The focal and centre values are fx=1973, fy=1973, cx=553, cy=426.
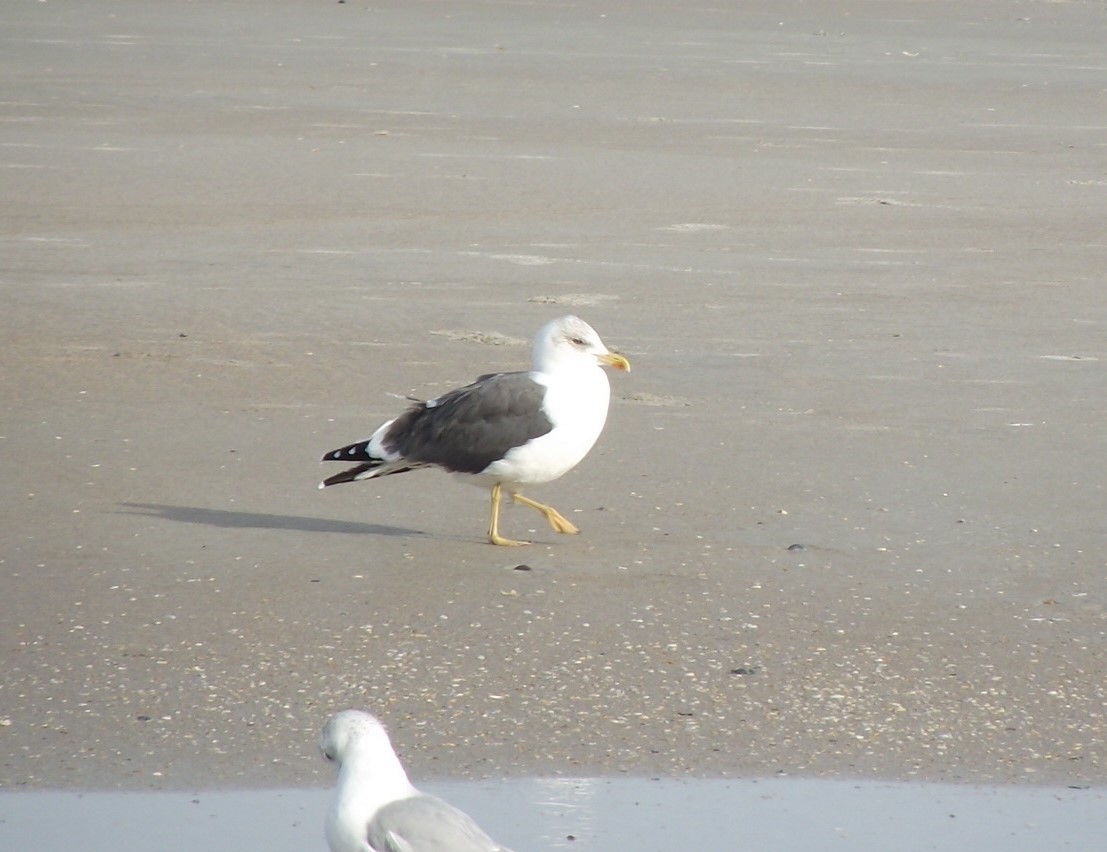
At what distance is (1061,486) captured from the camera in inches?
292

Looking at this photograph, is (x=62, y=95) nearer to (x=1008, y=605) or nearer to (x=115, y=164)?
(x=115, y=164)

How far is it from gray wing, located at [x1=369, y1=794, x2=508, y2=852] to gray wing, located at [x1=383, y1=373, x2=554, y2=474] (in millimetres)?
2997

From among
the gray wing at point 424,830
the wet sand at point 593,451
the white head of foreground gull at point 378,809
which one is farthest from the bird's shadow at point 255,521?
the gray wing at point 424,830

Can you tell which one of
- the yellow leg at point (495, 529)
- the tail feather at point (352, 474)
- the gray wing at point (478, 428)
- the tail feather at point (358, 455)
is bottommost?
the yellow leg at point (495, 529)

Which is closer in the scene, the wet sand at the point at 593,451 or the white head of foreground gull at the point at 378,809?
the white head of foreground gull at the point at 378,809

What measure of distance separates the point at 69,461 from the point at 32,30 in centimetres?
1558

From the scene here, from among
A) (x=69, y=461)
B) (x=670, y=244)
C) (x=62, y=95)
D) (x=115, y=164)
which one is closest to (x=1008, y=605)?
(x=69, y=461)

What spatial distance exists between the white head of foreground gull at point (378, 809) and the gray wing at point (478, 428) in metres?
2.86

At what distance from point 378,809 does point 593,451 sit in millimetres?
4245

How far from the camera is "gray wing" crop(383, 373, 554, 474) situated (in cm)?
673

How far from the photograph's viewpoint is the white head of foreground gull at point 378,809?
3703 millimetres

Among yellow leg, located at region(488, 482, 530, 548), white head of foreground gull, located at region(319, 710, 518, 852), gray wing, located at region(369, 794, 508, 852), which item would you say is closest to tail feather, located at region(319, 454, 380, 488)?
yellow leg, located at region(488, 482, 530, 548)

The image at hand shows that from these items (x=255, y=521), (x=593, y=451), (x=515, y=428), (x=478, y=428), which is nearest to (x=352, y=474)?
(x=255, y=521)

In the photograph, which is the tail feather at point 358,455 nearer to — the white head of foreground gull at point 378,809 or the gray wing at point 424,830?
the white head of foreground gull at point 378,809
